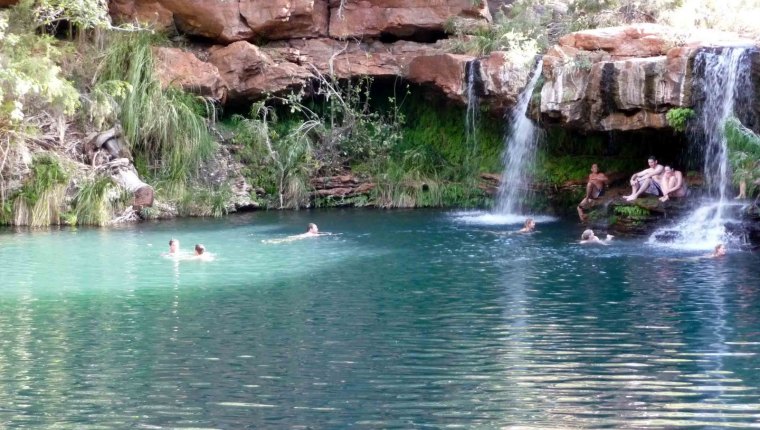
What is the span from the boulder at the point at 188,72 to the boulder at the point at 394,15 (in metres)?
3.48

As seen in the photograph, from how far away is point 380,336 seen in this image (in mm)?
10219

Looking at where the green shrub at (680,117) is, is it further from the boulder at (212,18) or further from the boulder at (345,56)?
the boulder at (212,18)

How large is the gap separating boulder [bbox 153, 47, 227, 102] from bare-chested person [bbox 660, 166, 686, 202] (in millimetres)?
10941

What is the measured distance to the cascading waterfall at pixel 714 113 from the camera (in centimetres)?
1744

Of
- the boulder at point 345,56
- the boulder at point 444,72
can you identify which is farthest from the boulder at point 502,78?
the boulder at point 345,56

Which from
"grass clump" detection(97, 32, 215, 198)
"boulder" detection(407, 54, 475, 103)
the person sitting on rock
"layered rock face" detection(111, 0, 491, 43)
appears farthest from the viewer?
"layered rock face" detection(111, 0, 491, 43)

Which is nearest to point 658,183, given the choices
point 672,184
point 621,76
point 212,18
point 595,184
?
point 672,184

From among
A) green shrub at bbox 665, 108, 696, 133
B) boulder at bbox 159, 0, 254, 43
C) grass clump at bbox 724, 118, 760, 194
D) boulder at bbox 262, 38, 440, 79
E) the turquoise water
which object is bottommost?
the turquoise water

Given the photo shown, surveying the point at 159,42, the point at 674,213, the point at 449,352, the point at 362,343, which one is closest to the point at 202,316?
the point at 362,343

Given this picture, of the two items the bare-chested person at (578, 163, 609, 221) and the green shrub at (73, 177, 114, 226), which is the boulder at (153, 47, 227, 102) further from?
the bare-chested person at (578, 163, 609, 221)

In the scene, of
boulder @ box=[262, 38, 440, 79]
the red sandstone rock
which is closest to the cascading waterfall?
boulder @ box=[262, 38, 440, 79]

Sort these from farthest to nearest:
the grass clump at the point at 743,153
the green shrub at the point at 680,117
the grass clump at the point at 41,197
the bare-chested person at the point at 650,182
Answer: the grass clump at the point at 41,197, the bare-chested person at the point at 650,182, the green shrub at the point at 680,117, the grass clump at the point at 743,153

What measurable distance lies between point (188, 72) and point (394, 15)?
5.46 meters

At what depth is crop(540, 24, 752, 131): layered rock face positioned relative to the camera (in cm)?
A: 1830
